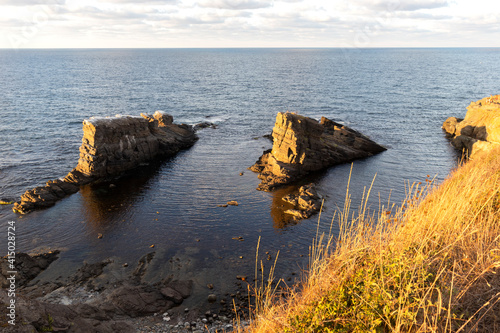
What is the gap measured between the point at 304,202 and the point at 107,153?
25815 mm

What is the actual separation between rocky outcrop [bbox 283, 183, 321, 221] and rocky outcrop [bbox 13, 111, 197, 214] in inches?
894

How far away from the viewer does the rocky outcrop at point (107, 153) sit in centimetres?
3553

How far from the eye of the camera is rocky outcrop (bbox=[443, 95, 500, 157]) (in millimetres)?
47406

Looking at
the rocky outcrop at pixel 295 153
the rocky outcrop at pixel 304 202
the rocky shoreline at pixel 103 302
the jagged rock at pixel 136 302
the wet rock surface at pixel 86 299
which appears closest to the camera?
the wet rock surface at pixel 86 299

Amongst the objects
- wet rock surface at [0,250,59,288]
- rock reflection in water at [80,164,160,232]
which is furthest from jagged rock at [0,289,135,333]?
rock reflection in water at [80,164,160,232]

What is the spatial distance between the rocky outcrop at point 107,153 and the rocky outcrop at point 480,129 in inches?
1764

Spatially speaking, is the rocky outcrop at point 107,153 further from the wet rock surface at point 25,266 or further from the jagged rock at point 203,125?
the jagged rock at point 203,125

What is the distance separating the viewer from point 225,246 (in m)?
28.2

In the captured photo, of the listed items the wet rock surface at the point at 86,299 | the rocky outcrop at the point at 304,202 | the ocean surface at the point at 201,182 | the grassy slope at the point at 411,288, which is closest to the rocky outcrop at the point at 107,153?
the ocean surface at the point at 201,182

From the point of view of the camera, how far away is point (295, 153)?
43938 mm

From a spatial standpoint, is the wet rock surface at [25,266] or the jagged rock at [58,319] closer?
the jagged rock at [58,319]

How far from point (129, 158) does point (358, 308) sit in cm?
4197

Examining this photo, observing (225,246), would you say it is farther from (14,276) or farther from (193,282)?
(14,276)

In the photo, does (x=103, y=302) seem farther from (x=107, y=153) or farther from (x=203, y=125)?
(x=203, y=125)
